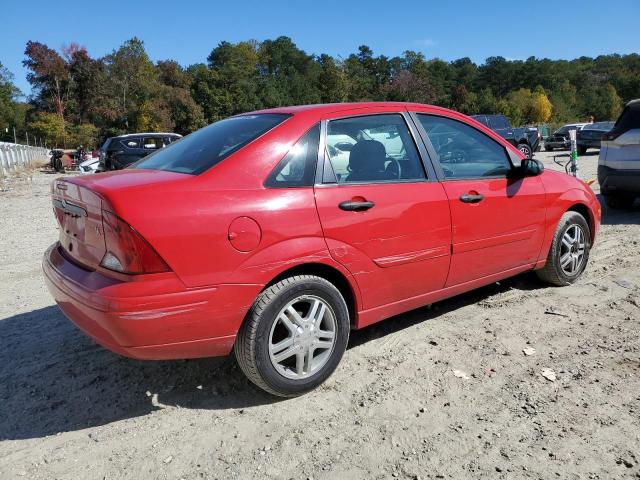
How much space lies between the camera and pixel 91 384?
3.15m

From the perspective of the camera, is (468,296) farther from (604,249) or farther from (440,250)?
(604,249)

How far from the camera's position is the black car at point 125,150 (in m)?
15.9

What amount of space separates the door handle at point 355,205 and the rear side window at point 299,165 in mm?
237

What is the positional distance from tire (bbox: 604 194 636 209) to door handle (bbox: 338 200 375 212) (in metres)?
6.81

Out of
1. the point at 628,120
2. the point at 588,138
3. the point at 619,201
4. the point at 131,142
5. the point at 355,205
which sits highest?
the point at 628,120

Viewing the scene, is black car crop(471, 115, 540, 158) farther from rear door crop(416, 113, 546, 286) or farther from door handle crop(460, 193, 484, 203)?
door handle crop(460, 193, 484, 203)

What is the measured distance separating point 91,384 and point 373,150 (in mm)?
2326

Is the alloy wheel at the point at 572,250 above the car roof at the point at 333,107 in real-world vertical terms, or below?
below

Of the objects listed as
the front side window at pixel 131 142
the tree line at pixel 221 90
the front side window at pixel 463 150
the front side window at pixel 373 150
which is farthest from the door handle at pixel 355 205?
the tree line at pixel 221 90

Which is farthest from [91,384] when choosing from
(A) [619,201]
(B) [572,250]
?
(A) [619,201]

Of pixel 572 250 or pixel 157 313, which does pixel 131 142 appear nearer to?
pixel 572 250

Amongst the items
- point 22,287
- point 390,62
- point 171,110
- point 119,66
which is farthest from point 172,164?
point 390,62

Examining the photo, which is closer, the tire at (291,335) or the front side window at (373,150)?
the tire at (291,335)

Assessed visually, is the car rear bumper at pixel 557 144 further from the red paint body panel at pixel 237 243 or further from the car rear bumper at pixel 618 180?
the red paint body panel at pixel 237 243
